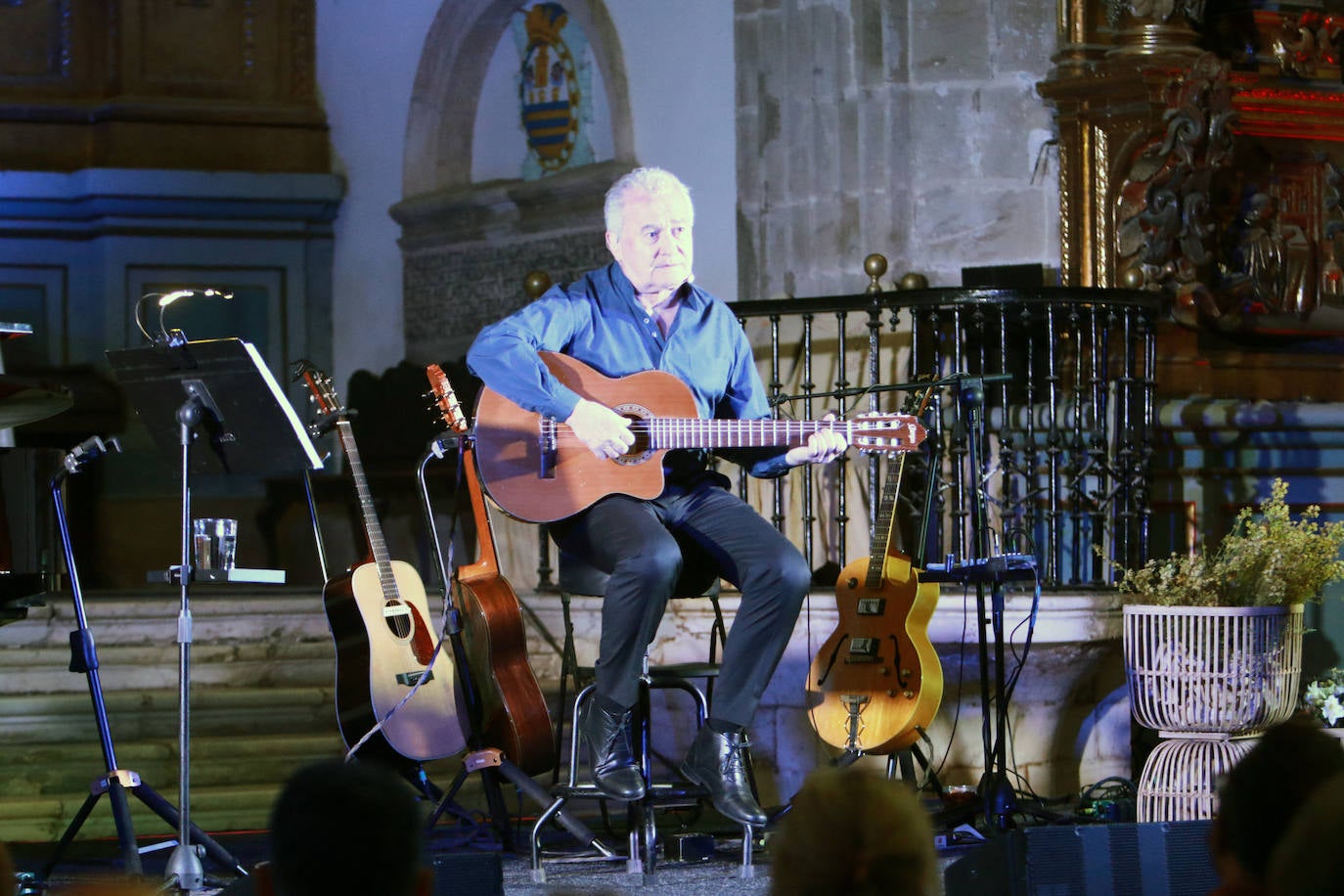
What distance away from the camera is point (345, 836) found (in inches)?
69.0

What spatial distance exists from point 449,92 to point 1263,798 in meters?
7.92

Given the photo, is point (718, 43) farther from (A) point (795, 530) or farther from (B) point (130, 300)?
(B) point (130, 300)

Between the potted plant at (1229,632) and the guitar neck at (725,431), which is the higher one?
the guitar neck at (725,431)

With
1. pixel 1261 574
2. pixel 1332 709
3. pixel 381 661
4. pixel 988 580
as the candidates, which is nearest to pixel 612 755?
pixel 381 661

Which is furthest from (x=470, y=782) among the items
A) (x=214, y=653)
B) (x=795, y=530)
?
(x=795, y=530)

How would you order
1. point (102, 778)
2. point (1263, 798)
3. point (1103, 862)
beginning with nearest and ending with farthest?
1. point (1263, 798)
2. point (1103, 862)
3. point (102, 778)

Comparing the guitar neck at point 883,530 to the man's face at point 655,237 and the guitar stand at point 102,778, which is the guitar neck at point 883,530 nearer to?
the man's face at point 655,237

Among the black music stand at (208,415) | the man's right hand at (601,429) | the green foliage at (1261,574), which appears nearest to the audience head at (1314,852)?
the man's right hand at (601,429)

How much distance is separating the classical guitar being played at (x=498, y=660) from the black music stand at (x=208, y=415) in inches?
25.9

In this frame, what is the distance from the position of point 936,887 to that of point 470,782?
4.40 metres

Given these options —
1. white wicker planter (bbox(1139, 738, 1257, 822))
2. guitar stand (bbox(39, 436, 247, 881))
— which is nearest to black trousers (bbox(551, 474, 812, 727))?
guitar stand (bbox(39, 436, 247, 881))

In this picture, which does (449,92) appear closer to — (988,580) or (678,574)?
(988,580)

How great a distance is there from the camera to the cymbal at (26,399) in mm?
4801

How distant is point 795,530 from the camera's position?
7.29m
